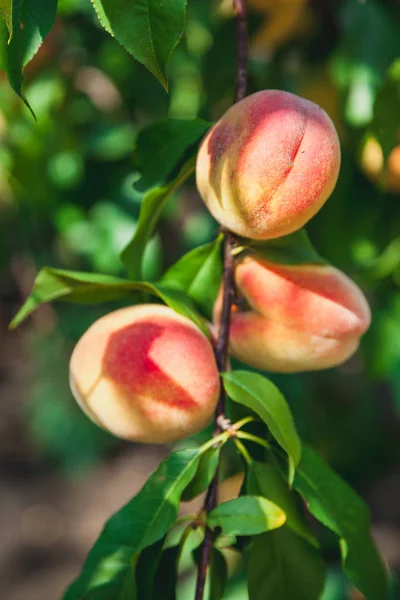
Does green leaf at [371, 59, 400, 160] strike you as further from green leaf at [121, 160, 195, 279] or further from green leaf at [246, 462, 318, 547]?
green leaf at [246, 462, 318, 547]

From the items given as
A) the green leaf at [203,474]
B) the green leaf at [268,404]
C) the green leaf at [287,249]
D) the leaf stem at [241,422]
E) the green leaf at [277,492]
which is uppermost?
the green leaf at [287,249]

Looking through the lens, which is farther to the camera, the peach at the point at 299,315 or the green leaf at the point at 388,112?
the green leaf at the point at 388,112

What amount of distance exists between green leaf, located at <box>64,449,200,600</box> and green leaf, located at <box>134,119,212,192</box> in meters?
0.29

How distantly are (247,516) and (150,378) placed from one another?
15 centimetres

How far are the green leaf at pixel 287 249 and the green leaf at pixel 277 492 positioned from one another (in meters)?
0.20

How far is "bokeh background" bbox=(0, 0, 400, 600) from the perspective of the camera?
1051 mm

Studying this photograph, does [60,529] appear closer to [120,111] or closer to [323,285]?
[120,111]

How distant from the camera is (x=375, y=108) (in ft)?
2.72

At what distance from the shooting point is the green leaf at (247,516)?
0.64 m

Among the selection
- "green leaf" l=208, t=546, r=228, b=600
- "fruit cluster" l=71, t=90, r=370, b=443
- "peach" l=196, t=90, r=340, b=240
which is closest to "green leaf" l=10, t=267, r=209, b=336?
"fruit cluster" l=71, t=90, r=370, b=443

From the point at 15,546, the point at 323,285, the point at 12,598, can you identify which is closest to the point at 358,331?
the point at 323,285

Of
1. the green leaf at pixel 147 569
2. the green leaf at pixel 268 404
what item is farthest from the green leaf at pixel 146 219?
the green leaf at pixel 147 569

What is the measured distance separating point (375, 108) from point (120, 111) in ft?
2.35

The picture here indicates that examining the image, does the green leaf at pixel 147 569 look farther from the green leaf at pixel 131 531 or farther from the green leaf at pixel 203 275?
the green leaf at pixel 203 275
